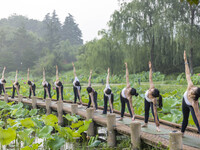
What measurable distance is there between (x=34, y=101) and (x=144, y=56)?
43.1 ft

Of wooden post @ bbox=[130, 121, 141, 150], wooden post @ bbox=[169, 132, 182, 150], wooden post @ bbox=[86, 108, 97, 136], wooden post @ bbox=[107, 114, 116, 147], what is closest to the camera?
wooden post @ bbox=[169, 132, 182, 150]

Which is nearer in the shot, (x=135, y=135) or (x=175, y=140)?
(x=175, y=140)

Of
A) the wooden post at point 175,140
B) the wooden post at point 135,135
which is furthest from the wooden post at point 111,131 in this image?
the wooden post at point 175,140

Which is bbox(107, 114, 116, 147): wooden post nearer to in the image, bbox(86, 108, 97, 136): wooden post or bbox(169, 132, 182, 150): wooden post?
bbox(86, 108, 97, 136): wooden post

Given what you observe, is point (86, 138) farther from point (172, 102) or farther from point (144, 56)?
point (144, 56)

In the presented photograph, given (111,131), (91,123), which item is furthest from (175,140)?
(91,123)

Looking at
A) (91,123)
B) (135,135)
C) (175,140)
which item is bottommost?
(91,123)

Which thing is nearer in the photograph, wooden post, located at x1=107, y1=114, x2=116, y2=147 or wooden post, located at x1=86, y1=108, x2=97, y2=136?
wooden post, located at x1=107, y1=114, x2=116, y2=147

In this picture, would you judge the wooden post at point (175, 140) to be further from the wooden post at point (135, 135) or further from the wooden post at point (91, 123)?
the wooden post at point (91, 123)

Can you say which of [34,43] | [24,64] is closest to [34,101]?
[24,64]

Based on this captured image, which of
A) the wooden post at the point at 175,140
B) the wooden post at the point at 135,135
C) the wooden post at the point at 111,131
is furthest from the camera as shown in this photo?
the wooden post at the point at 111,131

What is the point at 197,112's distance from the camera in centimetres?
387

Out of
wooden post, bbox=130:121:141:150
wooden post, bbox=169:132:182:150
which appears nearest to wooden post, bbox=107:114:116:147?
wooden post, bbox=130:121:141:150

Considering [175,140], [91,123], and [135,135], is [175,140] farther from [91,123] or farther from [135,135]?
→ [91,123]
